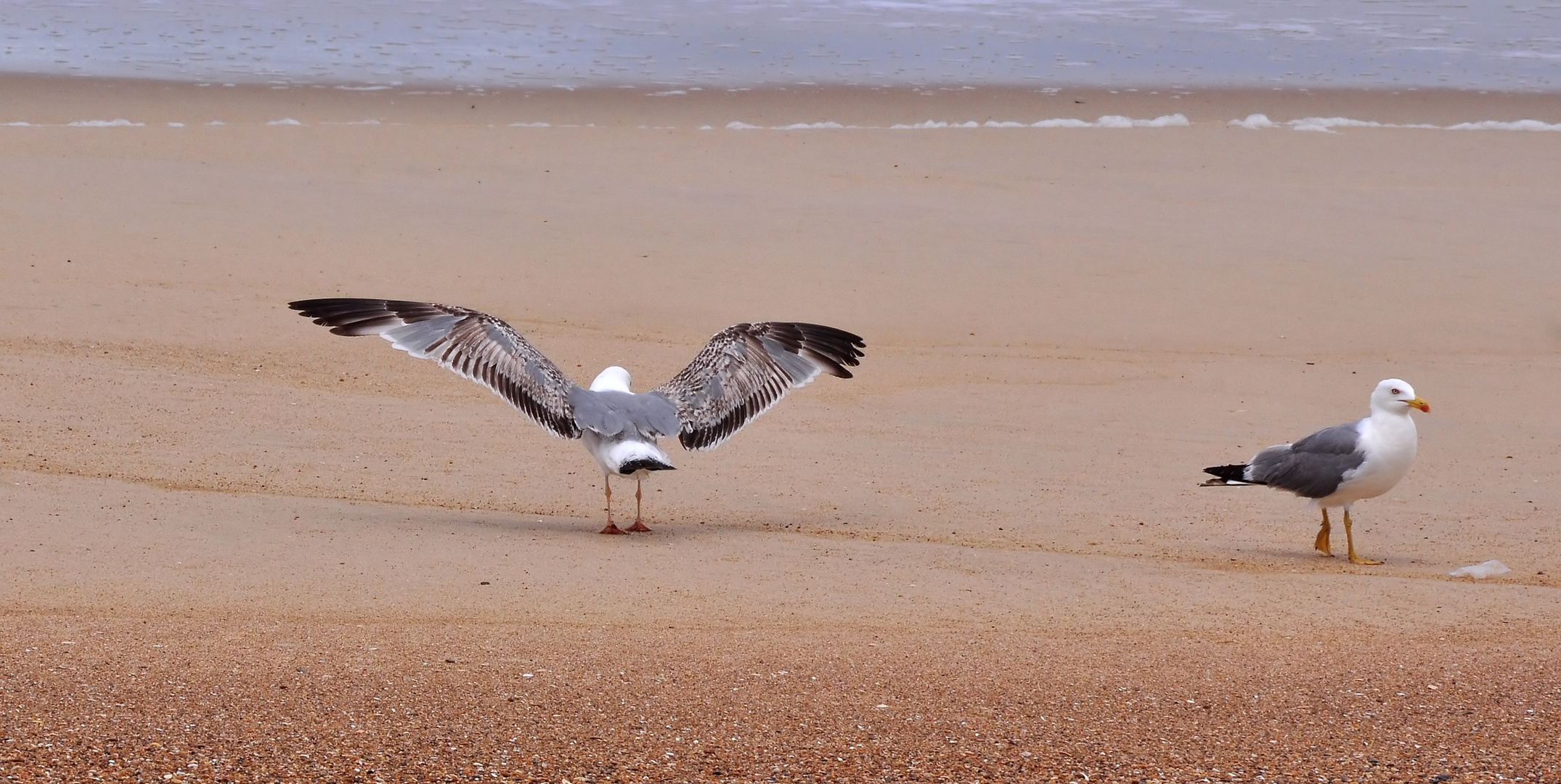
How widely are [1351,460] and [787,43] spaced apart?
17876 millimetres

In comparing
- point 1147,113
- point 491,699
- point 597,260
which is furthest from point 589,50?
point 491,699

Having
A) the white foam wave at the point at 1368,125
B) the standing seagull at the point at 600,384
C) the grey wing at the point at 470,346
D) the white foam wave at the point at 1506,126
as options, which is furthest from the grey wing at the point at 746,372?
the white foam wave at the point at 1506,126

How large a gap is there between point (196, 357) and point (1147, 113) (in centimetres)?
1190

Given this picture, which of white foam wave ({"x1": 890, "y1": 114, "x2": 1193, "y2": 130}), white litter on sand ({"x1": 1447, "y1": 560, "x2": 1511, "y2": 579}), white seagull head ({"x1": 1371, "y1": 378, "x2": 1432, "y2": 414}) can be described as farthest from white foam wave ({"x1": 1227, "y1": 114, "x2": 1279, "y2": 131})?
white litter on sand ({"x1": 1447, "y1": 560, "x2": 1511, "y2": 579})

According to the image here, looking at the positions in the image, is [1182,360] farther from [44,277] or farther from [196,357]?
[44,277]

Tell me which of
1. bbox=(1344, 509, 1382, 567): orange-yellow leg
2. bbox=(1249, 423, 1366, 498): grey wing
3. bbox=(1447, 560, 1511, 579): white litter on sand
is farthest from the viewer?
bbox=(1249, 423, 1366, 498): grey wing

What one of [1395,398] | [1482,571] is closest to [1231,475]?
[1395,398]

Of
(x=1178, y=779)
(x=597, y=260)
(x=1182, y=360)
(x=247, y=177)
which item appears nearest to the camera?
(x=1178, y=779)

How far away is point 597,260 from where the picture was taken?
13.2 m

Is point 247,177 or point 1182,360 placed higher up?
point 247,177

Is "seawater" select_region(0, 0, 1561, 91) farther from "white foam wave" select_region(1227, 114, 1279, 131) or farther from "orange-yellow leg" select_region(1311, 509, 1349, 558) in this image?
"orange-yellow leg" select_region(1311, 509, 1349, 558)

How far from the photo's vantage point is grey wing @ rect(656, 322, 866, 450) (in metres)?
8.40

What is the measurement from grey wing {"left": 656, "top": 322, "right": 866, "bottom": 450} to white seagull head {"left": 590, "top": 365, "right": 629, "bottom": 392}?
0.20 m

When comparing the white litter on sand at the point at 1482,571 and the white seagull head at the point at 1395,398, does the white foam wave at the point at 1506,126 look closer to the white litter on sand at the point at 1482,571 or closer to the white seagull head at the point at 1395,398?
the white seagull head at the point at 1395,398
